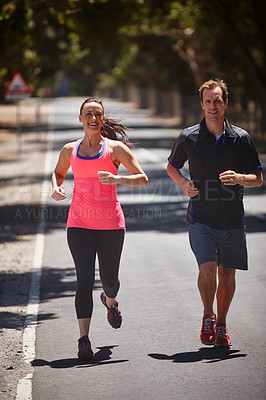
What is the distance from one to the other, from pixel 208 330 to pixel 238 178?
1263 mm

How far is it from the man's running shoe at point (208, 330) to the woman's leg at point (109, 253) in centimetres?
79

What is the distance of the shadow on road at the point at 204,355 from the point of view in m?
6.38

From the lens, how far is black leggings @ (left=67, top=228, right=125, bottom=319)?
6477mm

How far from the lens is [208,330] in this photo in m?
6.62

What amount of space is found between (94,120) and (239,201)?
1331 mm

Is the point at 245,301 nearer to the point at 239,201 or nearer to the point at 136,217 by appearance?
the point at 239,201

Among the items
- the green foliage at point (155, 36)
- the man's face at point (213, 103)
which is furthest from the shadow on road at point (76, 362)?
the green foliage at point (155, 36)

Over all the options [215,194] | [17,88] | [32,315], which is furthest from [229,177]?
[17,88]

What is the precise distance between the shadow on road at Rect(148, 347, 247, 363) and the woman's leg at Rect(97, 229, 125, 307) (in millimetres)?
684

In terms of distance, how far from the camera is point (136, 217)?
15445 millimetres

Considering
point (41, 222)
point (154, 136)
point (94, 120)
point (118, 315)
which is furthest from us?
point (154, 136)

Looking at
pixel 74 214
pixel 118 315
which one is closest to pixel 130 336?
pixel 118 315

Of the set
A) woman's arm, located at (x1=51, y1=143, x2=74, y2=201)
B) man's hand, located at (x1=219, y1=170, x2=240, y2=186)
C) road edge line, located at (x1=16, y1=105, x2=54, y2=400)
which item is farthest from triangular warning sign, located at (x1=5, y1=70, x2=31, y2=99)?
man's hand, located at (x1=219, y1=170, x2=240, y2=186)

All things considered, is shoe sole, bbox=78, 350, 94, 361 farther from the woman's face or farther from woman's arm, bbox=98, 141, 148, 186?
the woman's face
